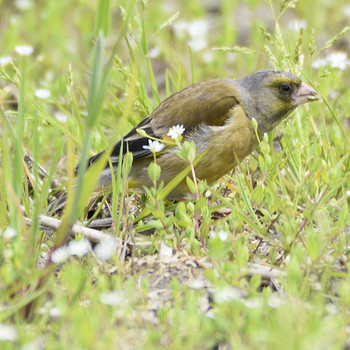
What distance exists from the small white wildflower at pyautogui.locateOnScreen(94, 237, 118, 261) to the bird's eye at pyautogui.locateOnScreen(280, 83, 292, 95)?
1839mm

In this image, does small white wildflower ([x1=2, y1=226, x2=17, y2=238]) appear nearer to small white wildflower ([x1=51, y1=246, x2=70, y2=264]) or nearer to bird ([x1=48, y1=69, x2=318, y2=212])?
small white wildflower ([x1=51, y1=246, x2=70, y2=264])

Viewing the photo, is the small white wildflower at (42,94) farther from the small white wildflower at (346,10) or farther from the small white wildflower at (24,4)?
the small white wildflower at (346,10)

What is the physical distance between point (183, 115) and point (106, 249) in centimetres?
166

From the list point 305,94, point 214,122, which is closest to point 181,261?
point 214,122

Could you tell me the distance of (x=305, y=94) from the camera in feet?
15.0

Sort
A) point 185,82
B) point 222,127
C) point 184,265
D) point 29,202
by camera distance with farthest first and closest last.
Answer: point 185,82, point 222,127, point 29,202, point 184,265

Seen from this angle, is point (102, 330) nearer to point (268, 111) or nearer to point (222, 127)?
point (222, 127)

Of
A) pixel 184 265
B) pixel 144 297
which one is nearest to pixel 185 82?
pixel 184 265

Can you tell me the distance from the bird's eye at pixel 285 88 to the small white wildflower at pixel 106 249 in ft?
6.03

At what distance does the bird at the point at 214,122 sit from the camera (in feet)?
14.3

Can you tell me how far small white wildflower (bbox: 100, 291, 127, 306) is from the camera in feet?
8.29

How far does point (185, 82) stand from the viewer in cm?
556

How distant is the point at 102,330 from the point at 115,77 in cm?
387

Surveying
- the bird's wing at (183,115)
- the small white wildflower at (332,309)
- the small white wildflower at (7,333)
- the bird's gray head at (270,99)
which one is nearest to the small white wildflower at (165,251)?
the small white wildflower at (332,309)
